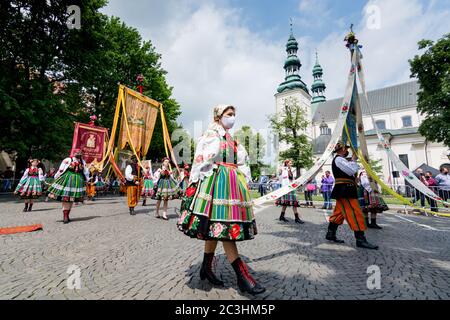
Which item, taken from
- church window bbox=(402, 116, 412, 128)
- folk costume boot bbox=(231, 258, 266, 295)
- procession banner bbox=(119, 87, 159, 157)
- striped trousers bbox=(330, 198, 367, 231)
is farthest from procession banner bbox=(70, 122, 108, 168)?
church window bbox=(402, 116, 412, 128)

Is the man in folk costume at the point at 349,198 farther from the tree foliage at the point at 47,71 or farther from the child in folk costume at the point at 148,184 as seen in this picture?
the tree foliage at the point at 47,71

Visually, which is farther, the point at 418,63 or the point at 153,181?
the point at 418,63

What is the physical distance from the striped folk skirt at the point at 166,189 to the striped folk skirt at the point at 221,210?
5.65 m

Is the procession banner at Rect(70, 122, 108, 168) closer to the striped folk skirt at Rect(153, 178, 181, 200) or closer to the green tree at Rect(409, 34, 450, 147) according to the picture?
the striped folk skirt at Rect(153, 178, 181, 200)

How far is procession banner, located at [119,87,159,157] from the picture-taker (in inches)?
395

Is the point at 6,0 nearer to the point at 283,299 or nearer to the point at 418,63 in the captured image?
the point at 283,299

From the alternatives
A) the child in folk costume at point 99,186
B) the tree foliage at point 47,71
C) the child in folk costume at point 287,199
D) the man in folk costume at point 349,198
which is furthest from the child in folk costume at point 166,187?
the child in folk costume at point 99,186

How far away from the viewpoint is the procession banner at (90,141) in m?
14.1

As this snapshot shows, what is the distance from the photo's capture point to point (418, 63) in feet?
72.7

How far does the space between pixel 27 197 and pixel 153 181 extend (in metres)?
4.99

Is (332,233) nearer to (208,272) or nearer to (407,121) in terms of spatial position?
(208,272)
